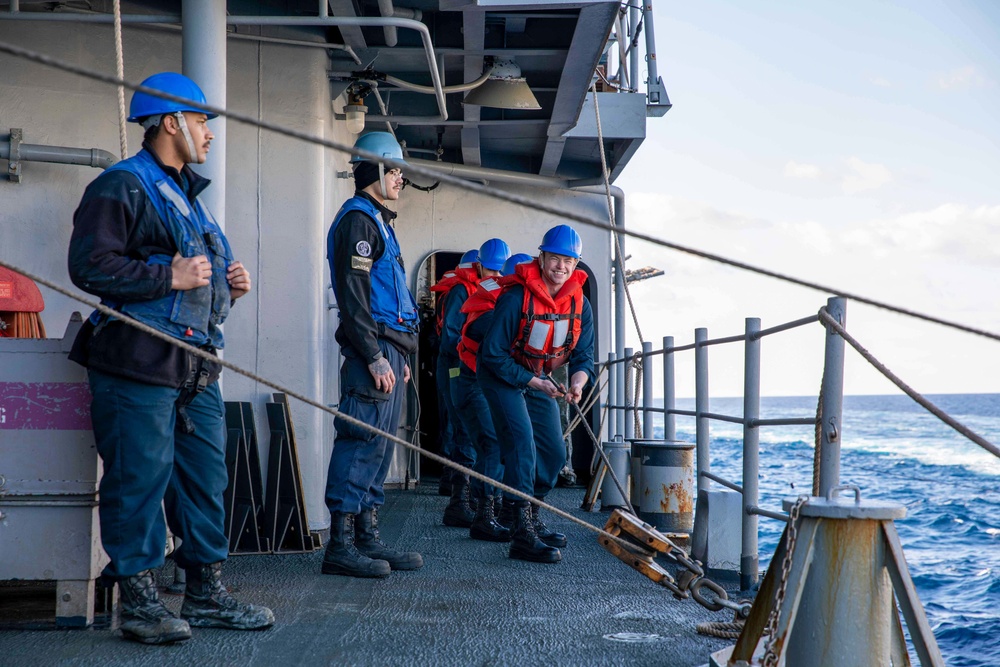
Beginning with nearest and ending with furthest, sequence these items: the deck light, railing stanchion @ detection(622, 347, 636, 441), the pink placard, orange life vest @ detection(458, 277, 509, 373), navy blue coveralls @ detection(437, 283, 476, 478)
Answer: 1. the pink placard
2. the deck light
3. orange life vest @ detection(458, 277, 509, 373)
4. navy blue coveralls @ detection(437, 283, 476, 478)
5. railing stanchion @ detection(622, 347, 636, 441)

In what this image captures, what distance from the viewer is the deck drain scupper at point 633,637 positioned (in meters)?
3.22

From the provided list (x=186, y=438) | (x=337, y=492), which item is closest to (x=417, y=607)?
(x=337, y=492)

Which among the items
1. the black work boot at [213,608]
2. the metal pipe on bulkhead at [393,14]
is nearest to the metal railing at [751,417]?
the black work boot at [213,608]

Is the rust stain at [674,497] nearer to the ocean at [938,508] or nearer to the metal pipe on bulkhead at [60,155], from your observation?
the ocean at [938,508]

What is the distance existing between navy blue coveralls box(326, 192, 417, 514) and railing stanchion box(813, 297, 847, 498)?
193 cm

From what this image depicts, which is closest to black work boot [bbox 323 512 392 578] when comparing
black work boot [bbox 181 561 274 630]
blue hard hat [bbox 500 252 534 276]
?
black work boot [bbox 181 561 274 630]

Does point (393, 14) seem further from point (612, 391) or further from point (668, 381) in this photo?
point (612, 391)

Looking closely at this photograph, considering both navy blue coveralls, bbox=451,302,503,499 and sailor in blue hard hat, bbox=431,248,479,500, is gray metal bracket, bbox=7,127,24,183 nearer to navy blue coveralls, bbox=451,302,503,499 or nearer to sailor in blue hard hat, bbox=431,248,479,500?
navy blue coveralls, bbox=451,302,503,499

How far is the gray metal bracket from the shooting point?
16.0ft

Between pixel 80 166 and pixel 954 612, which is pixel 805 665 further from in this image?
pixel 954 612

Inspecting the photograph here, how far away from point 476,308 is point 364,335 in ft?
7.19

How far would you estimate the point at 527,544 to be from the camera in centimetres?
483

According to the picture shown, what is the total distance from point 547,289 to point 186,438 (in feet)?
8.02

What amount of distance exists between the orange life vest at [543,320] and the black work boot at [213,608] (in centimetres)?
229
